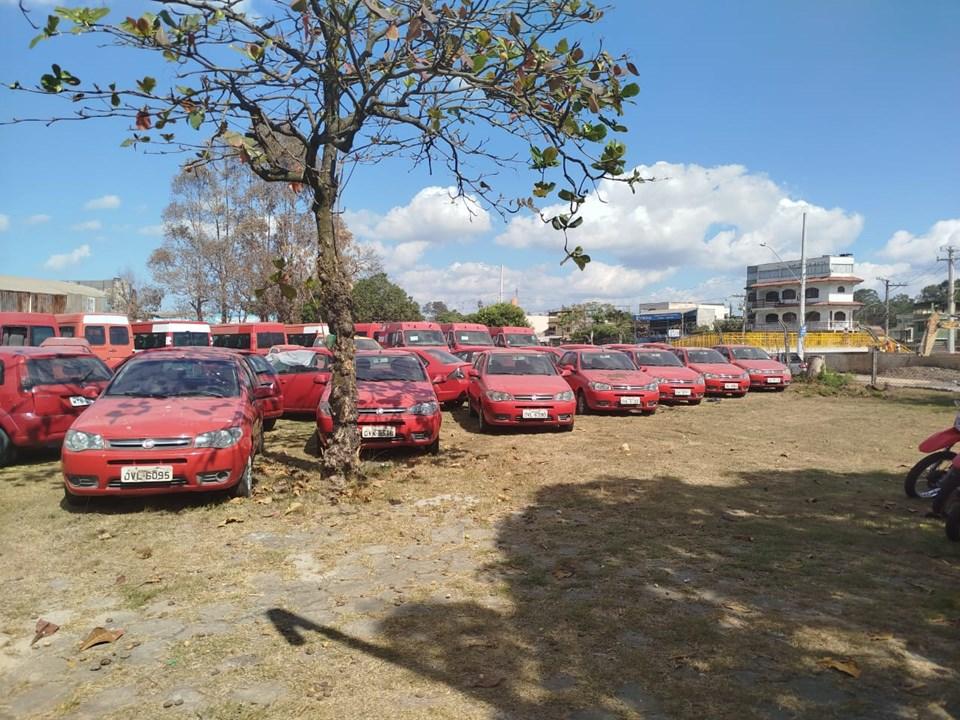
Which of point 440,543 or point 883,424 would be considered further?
point 883,424

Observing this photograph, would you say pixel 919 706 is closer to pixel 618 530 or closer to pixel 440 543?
pixel 618 530

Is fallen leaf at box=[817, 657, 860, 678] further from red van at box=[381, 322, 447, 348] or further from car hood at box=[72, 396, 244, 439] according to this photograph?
red van at box=[381, 322, 447, 348]

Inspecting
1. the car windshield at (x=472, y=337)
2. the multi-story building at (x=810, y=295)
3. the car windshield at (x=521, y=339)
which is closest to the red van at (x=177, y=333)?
the car windshield at (x=472, y=337)

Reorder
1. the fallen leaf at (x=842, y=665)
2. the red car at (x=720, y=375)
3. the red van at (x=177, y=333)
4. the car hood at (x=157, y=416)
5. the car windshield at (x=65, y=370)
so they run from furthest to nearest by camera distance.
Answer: the red van at (x=177, y=333) → the red car at (x=720, y=375) → the car windshield at (x=65, y=370) → the car hood at (x=157, y=416) → the fallen leaf at (x=842, y=665)

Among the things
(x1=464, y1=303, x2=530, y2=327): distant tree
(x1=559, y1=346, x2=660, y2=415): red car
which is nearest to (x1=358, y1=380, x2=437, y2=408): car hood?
(x1=559, y1=346, x2=660, y2=415): red car

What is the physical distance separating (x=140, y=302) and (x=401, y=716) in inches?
2149

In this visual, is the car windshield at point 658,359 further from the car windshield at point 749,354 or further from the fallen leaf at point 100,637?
the fallen leaf at point 100,637

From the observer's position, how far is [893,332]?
99188mm

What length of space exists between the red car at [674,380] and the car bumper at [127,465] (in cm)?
1091

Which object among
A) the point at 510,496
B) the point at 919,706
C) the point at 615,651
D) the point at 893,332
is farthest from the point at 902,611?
the point at 893,332

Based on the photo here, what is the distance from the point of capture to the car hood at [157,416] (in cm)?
596

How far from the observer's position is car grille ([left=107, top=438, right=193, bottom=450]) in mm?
5859

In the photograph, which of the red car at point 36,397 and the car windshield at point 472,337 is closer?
the red car at point 36,397

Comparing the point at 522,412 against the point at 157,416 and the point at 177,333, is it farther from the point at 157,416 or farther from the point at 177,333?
the point at 177,333
